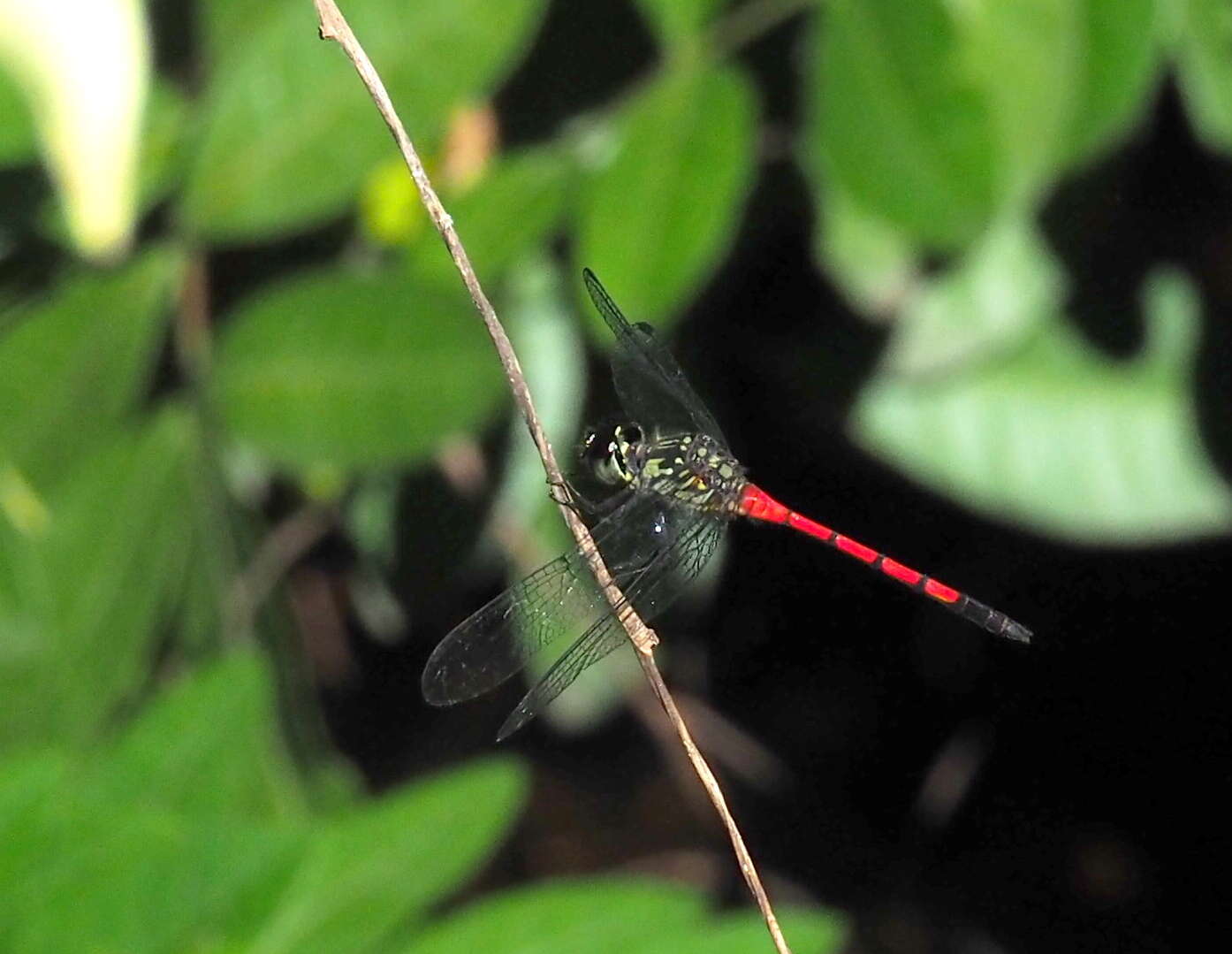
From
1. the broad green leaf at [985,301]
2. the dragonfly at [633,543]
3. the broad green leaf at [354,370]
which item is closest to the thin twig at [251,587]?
the broad green leaf at [354,370]

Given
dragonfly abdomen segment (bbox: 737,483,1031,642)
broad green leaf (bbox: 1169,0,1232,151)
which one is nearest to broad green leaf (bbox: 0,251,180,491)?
dragonfly abdomen segment (bbox: 737,483,1031,642)

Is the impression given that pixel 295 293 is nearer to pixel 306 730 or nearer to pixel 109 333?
pixel 109 333

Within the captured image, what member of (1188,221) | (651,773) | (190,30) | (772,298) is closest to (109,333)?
(190,30)

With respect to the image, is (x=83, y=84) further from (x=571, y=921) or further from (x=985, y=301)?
(x=985, y=301)

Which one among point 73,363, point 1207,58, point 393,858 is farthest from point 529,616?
point 1207,58

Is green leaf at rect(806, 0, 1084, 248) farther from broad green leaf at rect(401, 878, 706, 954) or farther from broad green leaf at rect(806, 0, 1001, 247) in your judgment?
broad green leaf at rect(401, 878, 706, 954)
